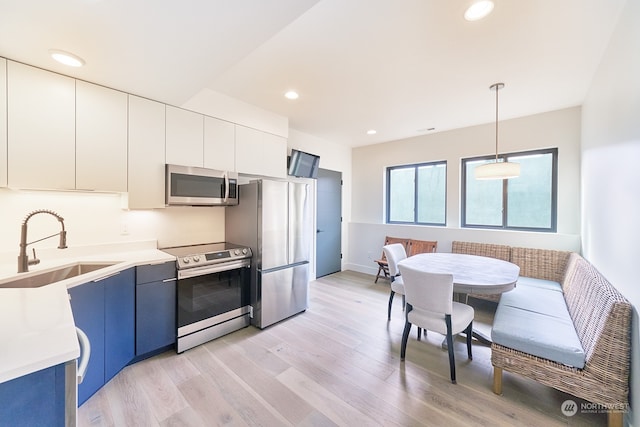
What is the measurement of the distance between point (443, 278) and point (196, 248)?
2493 mm

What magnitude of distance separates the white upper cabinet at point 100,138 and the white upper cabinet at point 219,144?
2.41 feet

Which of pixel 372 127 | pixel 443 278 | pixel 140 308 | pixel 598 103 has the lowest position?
pixel 140 308

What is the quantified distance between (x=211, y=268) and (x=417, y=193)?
380cm

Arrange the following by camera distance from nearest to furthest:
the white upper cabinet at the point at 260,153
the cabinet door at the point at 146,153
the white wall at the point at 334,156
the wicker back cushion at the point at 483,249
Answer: the cabinet door at the point at 146,153 < the white upper cabinet at the point at 260,153 < the wicker back cushion at the point at 483,249 < the white wall at the point at 334,156

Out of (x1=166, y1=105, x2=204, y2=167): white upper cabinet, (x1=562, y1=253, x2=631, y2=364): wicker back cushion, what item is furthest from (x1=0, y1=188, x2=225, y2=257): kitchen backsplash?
(x1=562, y1=253, x2=631, y2=364): wicker back cushion

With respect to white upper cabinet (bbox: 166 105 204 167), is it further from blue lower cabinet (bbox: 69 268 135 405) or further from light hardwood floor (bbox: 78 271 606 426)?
light hardwood floor (bbox: 78 271 606 426)

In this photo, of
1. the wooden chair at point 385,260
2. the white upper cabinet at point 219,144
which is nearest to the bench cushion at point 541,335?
the wooden chair at point 385,260

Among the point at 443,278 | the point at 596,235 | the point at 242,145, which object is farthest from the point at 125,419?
the point at 596,235

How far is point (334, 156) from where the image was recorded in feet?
16.8

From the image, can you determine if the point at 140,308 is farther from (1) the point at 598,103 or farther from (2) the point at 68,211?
(1) the point at 598,103

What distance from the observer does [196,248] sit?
281cm

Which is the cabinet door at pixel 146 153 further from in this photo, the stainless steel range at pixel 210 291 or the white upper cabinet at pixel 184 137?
the stainless steel range at pixel 210 291

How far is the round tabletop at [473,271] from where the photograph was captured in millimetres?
2049

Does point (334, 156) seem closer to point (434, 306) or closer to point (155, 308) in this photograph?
point (434, 306)
